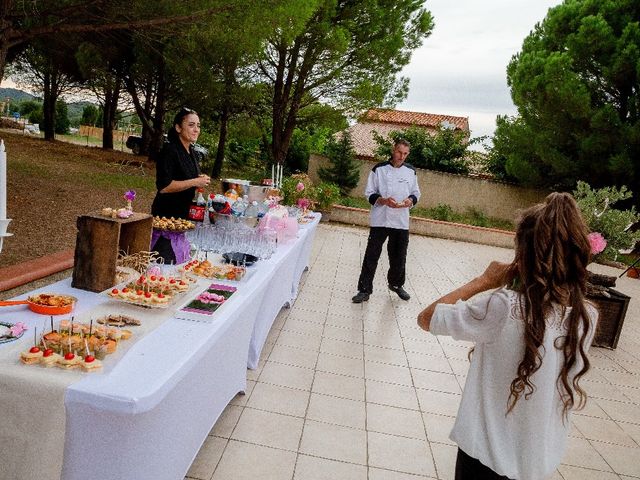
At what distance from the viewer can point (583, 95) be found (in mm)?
13188

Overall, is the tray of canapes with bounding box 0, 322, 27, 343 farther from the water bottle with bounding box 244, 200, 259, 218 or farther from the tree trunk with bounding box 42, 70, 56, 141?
the tree trunk with bounding box 42, 70, 56, 141

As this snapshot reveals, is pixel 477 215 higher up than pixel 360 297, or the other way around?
pixel 477 215

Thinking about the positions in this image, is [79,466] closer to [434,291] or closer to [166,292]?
[166,292]

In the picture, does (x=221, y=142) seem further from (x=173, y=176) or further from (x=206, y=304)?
(x=206, y=304)

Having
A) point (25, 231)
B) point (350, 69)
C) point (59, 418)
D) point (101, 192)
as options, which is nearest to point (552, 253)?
point (59, 418)

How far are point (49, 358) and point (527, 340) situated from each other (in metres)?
1.38

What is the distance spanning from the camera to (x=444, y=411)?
3.35 meters

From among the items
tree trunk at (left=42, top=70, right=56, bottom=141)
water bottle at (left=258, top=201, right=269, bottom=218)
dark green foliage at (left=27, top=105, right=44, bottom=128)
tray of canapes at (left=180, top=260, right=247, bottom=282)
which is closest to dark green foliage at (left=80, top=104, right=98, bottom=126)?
dark green foliage at (left=27, top=105, right=44, bottom=128)

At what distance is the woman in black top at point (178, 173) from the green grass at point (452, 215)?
1112 centimetres

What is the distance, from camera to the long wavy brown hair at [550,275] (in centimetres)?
134

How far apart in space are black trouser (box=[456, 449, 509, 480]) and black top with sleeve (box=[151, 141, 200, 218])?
234 cm

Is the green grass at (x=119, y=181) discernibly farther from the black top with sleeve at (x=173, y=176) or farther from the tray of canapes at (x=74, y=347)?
the tray of canapes at (x=74, y=347)

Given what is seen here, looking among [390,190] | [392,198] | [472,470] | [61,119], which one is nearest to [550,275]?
[472,470]

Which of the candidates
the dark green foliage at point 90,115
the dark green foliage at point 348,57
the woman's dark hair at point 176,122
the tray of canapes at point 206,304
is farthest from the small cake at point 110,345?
the dark green foliage at point 90,115
